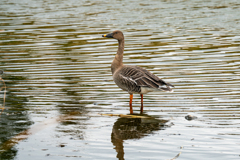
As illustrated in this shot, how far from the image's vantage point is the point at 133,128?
26.8 feet

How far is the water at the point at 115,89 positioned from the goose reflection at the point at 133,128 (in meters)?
0.02

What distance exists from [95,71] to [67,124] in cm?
467

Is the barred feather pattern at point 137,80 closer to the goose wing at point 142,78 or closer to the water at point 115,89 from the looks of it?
the goose wing at point 142,78

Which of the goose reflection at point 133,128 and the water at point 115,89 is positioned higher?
the water at point 115,89

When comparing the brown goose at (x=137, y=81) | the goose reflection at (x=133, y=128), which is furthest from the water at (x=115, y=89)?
the brown goose at (x=137, y=81)

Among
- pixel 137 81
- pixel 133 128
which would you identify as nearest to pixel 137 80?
pixel 137 81

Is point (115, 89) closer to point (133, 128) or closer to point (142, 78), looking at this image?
point (142, 78)

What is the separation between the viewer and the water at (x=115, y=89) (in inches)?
279

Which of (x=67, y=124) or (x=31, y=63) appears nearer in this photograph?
(x=67, y=124)

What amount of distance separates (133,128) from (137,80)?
163 centimetres

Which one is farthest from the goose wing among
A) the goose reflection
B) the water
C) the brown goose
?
the goose reflection

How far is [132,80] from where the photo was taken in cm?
954

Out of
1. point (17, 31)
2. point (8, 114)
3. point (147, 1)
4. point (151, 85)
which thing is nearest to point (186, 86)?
point (151, 85)

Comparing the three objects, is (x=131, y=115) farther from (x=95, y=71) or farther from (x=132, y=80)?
(x=95, y=71)
